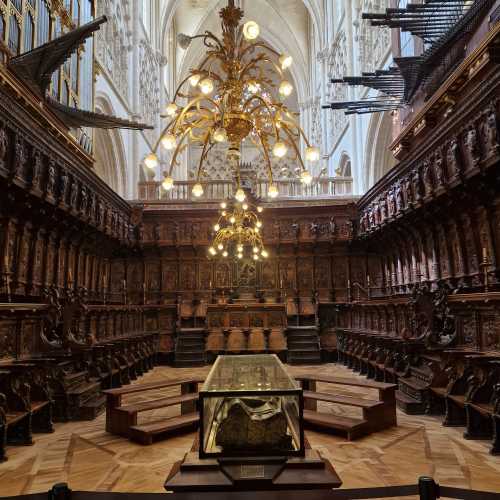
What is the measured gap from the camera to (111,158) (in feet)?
58.6

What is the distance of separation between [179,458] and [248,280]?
10695 millimetres

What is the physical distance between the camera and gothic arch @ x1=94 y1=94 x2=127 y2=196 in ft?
57.0

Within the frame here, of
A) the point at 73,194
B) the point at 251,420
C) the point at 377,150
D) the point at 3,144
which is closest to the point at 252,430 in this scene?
the point at 251,420

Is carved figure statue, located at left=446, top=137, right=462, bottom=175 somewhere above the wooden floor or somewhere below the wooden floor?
above

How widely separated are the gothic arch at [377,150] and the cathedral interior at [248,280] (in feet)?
0.28

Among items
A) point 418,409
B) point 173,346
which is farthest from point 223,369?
point 173,346

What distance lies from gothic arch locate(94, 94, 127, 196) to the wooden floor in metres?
14.0

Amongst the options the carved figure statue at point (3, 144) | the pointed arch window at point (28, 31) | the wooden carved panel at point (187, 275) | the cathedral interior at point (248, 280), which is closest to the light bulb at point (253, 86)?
the cathedral interior at point (248, 280)

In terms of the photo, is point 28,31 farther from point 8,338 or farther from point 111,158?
point 111,158

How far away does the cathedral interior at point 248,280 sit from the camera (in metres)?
3.68

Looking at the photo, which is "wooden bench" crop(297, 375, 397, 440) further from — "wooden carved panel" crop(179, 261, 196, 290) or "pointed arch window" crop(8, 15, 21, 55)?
"wooden carved panel" crop(179, 261, 196, 290)

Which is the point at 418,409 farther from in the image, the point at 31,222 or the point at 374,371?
the point at 31,222

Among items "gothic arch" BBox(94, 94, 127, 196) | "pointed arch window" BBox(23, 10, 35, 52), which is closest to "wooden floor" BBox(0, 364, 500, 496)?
"pointed arch window" BBox(23, 10, 35, 52)

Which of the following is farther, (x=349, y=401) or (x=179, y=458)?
(x=349, y=401)
